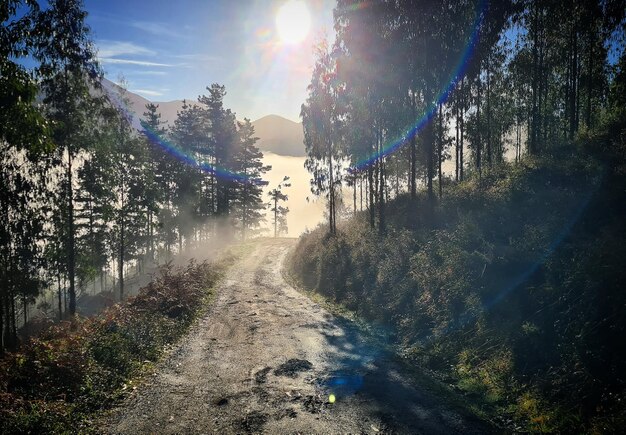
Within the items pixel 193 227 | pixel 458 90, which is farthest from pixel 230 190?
pixel 458 90

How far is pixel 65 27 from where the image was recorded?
17.3 m

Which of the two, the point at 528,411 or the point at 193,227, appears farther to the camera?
the point at 193,227

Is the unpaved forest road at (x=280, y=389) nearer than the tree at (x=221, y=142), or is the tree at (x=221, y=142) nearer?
the unpaved forest road at (x=280, y=389)

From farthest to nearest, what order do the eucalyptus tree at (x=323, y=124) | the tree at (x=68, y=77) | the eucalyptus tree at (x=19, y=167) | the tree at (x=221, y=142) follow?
the tree at (x=221, y=142) → the eucalyptus tree at (x=323, y=124) → the tree at (x=68, y=77) → the eucalyptus tree at (x=19, y=167)

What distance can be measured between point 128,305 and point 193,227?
3851cm

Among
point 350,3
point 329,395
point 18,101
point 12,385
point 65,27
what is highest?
point 350,3

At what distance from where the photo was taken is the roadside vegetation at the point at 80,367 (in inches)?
279

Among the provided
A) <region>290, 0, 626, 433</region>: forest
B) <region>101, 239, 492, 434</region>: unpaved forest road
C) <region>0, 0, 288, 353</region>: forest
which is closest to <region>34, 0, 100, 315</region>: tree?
<region>0, 0, 288, 353</region>: forest

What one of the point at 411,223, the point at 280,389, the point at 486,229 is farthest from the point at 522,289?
the point at 411,223

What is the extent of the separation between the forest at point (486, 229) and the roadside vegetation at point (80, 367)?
8.22 metres

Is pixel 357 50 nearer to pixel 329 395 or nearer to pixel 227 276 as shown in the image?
pixel 227 276

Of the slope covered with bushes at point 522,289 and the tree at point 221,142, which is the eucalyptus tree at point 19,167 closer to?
the slope covered with bushes at point 522,289

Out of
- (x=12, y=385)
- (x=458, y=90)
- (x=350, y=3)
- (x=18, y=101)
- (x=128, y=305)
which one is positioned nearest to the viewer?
(x=18, y=101)

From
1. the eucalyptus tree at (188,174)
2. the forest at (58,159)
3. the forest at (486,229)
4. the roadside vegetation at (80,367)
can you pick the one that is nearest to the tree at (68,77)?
the forest at (58,159)
